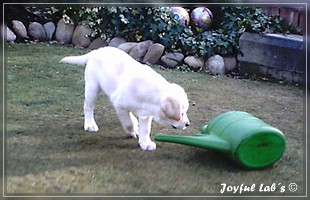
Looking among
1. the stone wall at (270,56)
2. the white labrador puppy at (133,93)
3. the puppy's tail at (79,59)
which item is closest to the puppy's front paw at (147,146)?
the white labrador puppy at (133,93)

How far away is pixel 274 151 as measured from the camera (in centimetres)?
170

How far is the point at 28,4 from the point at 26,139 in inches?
16.4

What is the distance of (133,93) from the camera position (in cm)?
180

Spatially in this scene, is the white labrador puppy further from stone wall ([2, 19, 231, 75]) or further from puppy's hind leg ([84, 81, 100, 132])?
stone wall ([2, 19, 231, 75])

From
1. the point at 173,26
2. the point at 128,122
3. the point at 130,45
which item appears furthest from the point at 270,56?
the point at 128,122

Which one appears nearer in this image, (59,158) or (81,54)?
(59,158)

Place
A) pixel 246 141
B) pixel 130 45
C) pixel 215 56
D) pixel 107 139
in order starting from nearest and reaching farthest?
1. pixel 246 141
2. pixel 107 139
3. pixel 130 45
4. pixel 215 56

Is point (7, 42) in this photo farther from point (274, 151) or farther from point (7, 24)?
point (274, 151)

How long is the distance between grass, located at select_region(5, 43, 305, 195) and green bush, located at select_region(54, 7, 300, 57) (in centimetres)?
14

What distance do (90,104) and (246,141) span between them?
1.90ft

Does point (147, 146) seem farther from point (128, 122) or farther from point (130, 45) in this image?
point (130, 45)

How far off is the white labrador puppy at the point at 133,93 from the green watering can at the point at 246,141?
97 mm

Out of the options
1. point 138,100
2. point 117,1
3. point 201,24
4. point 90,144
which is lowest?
point 90,144

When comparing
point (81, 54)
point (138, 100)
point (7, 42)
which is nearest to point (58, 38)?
point (81, 54)
